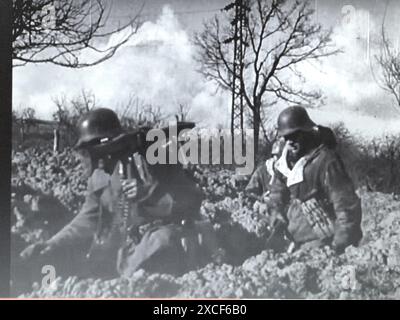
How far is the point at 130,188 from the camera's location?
3953 millimetres

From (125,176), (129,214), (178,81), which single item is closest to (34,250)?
(129,214)

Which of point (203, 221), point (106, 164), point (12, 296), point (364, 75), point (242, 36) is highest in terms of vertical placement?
point (242, 36)

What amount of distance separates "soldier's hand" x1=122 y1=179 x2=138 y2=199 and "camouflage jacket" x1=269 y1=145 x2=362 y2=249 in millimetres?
969

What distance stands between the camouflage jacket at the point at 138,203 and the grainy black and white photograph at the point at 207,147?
1cm

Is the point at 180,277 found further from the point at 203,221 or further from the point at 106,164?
the point at 106,164

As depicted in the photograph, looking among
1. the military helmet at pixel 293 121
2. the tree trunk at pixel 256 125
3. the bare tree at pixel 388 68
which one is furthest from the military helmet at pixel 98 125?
the bare tree at pixel 388 68

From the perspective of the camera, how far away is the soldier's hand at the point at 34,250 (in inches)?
153

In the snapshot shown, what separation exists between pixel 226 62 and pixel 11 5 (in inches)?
62.1

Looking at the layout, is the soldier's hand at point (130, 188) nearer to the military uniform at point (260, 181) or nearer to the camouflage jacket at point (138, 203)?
the camouflage jacket at point (138, 203)

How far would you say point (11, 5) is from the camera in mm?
3936

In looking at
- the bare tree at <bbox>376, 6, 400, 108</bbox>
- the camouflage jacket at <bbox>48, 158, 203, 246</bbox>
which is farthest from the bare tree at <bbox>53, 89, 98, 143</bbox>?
the bare tree at <bbox>376, 6, 400, 108</bbox>

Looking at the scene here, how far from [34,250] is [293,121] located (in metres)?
2.04

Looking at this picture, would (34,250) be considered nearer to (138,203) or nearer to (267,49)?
(138,203)

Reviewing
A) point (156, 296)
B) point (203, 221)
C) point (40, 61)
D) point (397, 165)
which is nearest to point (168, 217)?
point (203, 221)
